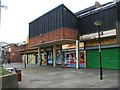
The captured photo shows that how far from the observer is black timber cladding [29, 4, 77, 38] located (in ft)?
97.7

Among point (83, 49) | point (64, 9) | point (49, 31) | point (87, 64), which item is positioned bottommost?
point (87, 64)

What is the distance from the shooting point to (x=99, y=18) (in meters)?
28.1

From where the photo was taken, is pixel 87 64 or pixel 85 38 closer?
pixel 85 38

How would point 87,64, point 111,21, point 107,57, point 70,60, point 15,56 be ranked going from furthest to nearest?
point 15,56 → point 70,60 → point 87,64 → point 107,57 → point 111,21

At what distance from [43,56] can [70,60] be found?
12.5 m

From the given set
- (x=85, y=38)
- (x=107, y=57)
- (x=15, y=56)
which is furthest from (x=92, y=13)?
(x=15, y=56)

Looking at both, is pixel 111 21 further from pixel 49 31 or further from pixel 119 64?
pixel 49 31

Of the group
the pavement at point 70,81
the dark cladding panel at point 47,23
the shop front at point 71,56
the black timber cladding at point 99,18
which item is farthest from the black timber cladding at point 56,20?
the pavement at point 70,81

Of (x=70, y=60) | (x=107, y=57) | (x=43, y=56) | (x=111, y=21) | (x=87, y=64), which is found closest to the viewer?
(x=111, y=21)

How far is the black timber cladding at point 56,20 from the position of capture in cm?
2977

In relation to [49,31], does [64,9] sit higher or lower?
higher

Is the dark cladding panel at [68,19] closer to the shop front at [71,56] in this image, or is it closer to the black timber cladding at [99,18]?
the black timber cladding at [99,18]

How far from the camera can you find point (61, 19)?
29.7 meters

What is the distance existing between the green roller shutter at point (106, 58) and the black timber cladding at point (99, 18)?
3.07m
